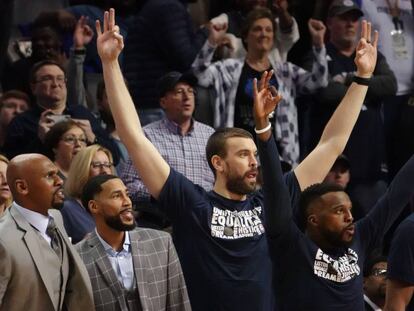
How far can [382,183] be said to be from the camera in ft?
34.2

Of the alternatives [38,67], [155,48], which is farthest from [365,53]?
[155,48]

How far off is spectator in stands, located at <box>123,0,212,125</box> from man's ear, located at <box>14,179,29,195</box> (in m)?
3.22

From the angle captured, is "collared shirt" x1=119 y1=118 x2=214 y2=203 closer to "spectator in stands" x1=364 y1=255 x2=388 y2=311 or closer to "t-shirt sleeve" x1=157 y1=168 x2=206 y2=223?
"spectator in stands" x1=364 y1=255 x2=388 y2=311

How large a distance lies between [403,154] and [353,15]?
3.97 ft

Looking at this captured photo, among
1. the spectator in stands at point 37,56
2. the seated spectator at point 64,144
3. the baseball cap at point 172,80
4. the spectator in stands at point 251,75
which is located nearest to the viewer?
the seated spectator at point 64,144

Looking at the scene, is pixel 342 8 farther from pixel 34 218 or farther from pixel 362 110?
pixel 34 218

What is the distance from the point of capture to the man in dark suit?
6617 millimetres

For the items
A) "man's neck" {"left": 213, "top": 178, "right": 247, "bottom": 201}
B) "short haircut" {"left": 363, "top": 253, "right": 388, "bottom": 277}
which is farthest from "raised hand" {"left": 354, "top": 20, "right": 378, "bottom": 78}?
"short haircut" {"left": 363, "top": 253, "right": 388, "bottom": 277}

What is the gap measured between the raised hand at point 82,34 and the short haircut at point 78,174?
1.70 m

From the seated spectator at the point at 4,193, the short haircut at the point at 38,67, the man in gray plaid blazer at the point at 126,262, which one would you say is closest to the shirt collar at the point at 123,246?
the man in gray plaid blazer at the point at 126,262

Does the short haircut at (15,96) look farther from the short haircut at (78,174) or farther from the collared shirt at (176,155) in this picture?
Answer: the short haircut at (78,174)

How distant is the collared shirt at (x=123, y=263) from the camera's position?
7039mm

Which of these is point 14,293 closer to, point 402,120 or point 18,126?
point 18,126

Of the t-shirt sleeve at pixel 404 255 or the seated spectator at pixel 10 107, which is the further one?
the seated spectator at pixel 10 107
